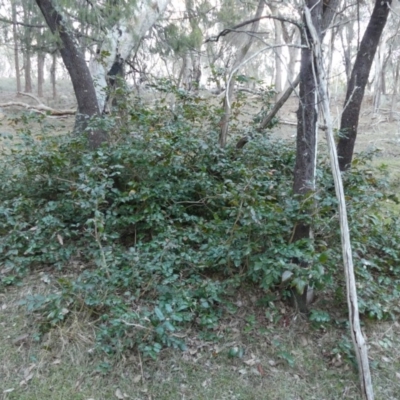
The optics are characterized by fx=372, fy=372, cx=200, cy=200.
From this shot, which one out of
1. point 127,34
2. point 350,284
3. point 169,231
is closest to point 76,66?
point 127,34

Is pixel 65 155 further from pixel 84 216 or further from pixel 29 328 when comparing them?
pixel 29 328

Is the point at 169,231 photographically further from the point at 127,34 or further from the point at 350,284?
the point at 127,34

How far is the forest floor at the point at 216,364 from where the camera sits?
92.0 inches

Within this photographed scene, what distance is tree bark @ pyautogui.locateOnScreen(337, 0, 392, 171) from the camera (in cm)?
378

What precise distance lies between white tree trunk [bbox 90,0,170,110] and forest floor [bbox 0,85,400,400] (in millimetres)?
3987

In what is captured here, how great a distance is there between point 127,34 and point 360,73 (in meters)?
4.03

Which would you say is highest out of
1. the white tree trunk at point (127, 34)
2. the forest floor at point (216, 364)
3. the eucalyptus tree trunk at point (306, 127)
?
the white tree trunk at point (127, 34)

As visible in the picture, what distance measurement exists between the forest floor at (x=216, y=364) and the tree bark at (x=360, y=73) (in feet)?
6.41

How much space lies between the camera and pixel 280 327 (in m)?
2.75

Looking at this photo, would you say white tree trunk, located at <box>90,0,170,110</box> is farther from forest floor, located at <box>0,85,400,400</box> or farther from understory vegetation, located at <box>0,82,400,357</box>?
forest floor, located at <box>0,85,400,400</box>

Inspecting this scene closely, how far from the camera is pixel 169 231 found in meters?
3.12

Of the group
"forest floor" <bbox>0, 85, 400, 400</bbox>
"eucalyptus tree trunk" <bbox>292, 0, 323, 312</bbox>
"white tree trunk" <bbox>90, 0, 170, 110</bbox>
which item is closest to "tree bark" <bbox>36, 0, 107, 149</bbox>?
"white tree trunk" <bbox>90, 0, 170, 110</bbox>

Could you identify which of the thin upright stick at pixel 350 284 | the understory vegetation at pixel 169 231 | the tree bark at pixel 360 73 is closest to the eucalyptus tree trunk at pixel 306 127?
the understory vegetation at pixel 169 231

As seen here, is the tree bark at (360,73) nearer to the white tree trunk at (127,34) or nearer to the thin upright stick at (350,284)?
the thin upright stick at (350,284)
